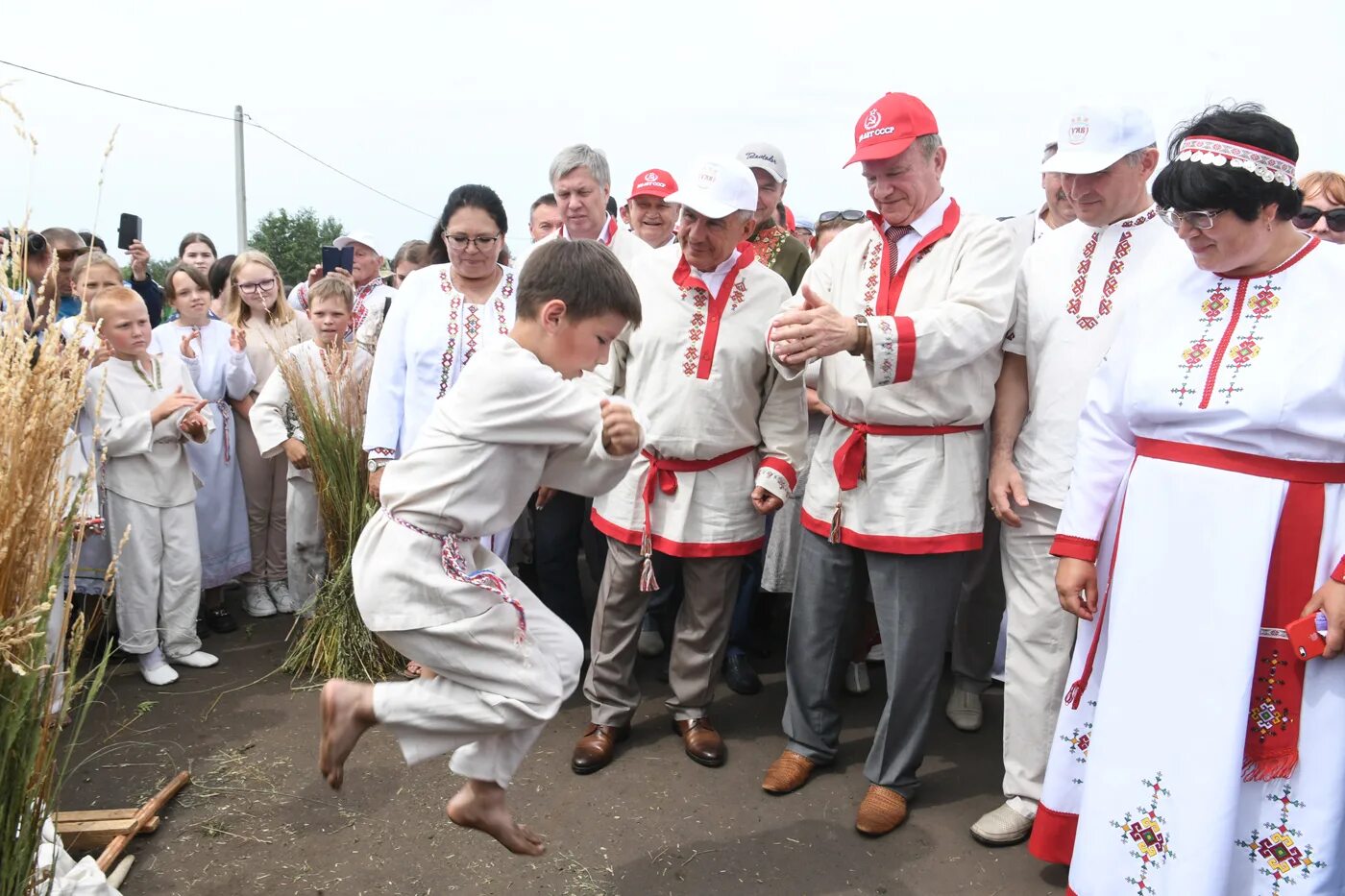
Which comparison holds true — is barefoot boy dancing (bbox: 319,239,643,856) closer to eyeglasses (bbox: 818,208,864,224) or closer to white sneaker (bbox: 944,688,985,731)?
white sneaker (bbox: 944,688,985,731)

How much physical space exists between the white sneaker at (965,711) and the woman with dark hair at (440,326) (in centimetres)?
199

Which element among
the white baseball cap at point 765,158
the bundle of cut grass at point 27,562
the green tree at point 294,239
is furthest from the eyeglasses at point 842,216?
the green tree at point 294,239

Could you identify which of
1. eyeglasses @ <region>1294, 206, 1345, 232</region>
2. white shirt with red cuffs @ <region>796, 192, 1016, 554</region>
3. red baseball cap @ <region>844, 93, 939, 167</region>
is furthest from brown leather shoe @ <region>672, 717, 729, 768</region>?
eyeglasses @ <region>1294, 206, 1345, 232</region>

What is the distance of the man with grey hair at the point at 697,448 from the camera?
361 centimetres

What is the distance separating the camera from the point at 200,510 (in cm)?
522

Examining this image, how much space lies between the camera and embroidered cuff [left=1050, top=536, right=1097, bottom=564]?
2830 millimetres

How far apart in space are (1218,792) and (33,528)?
9.01ft

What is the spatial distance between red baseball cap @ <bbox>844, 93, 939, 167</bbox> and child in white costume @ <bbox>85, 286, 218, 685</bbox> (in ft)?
10.3

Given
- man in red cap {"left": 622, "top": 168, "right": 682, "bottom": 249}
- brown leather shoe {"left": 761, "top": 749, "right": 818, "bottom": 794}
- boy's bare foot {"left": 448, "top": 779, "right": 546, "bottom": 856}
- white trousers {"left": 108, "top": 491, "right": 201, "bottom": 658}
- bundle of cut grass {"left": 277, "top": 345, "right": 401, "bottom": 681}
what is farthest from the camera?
man in red cap {"left": 622, "top": 168, "right": 682, "bottom": 249}

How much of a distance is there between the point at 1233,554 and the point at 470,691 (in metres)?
1.84

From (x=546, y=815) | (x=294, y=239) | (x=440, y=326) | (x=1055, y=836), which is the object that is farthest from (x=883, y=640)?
(x=294, y=239)

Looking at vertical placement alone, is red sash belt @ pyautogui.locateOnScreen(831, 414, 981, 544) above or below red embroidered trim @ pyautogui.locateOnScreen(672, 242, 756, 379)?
below

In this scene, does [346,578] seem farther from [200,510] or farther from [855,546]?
[855,546]

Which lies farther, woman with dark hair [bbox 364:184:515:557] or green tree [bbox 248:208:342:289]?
green tree [bbox 248:208:342:289]
